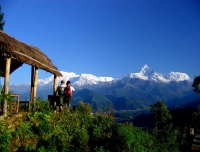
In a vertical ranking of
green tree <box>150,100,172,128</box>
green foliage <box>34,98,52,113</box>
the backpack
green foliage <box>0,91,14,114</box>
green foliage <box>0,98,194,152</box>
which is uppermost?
the backpack

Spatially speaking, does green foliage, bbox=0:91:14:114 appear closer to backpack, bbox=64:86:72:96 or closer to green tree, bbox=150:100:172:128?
backpack, bbox=64:86:72:96

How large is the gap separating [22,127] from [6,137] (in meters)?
1.09

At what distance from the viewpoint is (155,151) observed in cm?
1380

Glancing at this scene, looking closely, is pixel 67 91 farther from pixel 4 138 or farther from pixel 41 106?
pixel 4 138

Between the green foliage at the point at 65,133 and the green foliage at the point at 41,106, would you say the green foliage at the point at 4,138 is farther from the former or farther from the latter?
the green foliage at the point at 41,106

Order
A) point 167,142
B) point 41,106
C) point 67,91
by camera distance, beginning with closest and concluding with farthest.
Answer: point 41,106 → point 67,91 → point 167,142

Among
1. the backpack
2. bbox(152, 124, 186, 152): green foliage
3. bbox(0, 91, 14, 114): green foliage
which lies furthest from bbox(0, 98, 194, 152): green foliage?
bbox(152, 124, 186, 152): green foliage

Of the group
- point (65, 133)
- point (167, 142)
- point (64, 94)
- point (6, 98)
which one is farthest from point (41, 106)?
point (167, 142)

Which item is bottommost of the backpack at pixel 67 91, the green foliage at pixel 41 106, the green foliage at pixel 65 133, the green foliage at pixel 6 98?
the green foliage at pixel 65 133

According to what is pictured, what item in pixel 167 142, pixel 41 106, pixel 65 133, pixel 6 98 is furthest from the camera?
pixel 167 142

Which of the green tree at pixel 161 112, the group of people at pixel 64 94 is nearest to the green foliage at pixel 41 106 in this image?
the group of people at pixel 64 94

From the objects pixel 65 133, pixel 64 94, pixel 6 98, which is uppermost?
pixel 64 94

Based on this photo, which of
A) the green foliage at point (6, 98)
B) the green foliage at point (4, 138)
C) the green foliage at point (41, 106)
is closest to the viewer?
the green foliage at point (4, 138)

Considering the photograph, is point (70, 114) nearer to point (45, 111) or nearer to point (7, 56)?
point (45, 111)
